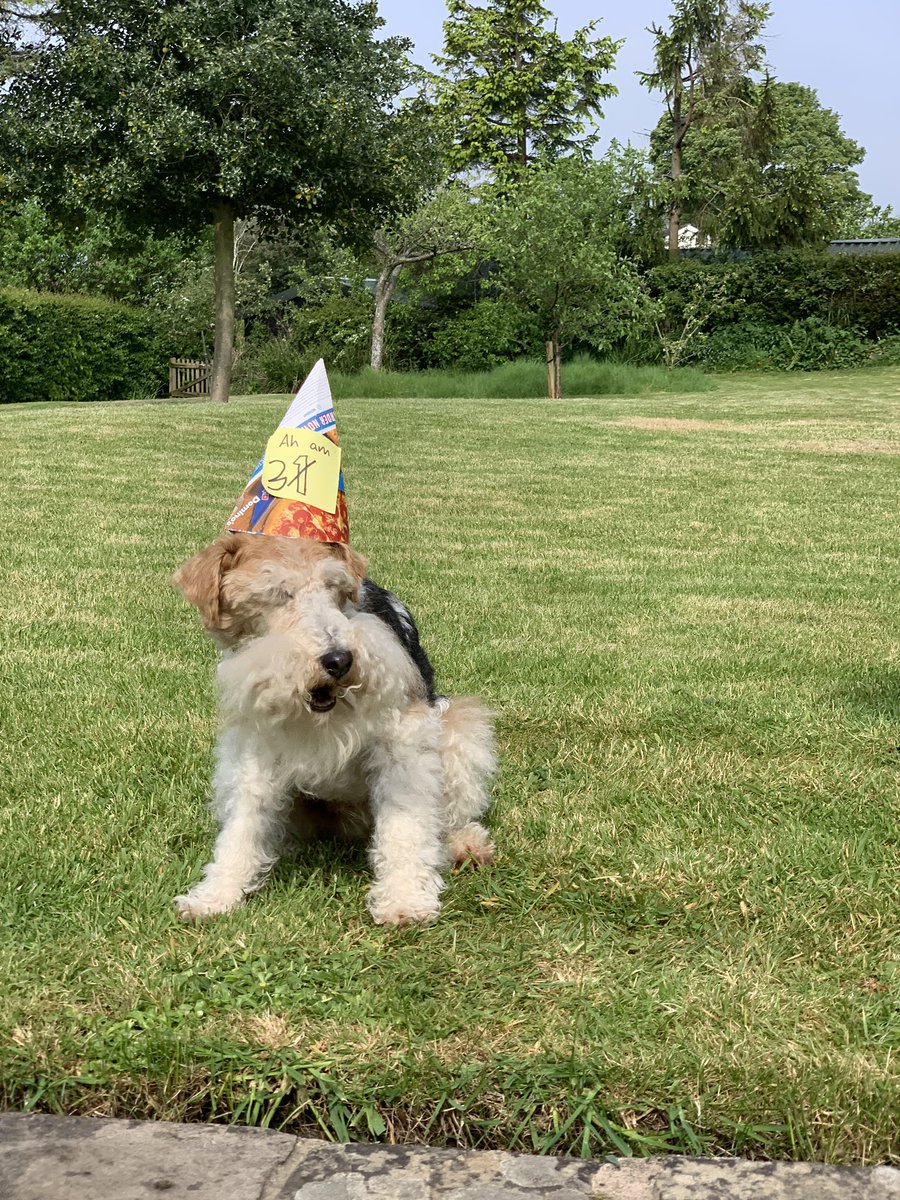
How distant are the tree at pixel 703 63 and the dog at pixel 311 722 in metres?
36.3

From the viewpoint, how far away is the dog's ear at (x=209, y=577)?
2.89 m

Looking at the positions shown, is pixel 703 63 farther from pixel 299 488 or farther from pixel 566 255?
pixel 299 488

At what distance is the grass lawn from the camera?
7.09ft

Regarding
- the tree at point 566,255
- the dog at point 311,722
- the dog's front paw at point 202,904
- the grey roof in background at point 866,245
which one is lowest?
the dog's front paw at point 202,904

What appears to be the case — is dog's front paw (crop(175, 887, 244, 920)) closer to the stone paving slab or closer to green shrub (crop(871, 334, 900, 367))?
the stone paving slab

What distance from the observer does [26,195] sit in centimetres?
2220

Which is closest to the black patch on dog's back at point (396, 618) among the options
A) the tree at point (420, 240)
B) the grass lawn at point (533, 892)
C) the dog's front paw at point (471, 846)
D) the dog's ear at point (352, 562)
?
the dog's ear at point (352, 562)

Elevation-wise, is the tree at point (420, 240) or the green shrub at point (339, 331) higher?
the tree at point (420, 240)

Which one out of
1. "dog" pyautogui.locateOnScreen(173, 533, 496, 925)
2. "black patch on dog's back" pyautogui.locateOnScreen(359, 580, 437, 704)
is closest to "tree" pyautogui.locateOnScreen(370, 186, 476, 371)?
"black patch on dog's back" pyautogui.locateOnScreen(359, 580, 437, 704)

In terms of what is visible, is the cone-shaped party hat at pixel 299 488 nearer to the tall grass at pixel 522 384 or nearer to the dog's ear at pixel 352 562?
the dog's ear at pixel 352 562

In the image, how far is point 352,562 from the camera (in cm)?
305

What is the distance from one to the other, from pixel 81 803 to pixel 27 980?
115 centimetres

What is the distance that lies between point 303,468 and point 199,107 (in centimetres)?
2054

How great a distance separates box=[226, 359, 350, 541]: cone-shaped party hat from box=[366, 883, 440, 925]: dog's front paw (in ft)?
3.21
